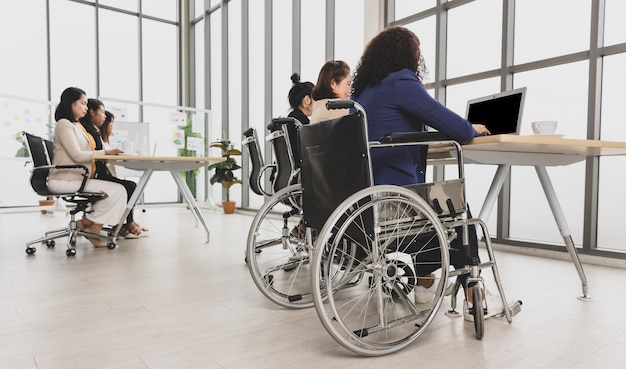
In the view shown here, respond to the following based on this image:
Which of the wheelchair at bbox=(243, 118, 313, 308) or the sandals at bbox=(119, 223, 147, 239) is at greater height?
the wheelchair at bbox=(243, 118, 313, 308)

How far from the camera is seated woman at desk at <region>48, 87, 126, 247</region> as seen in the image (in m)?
3.13

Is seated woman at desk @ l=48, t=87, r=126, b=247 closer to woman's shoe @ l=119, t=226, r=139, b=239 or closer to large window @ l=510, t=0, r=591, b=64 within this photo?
woman's shoe @ l=119, t=226, r=139, b=239

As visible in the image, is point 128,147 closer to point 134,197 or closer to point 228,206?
point 134,197

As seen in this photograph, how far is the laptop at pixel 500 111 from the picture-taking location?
1986 mm

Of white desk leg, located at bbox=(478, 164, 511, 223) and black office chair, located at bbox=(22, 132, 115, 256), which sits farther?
black office chair, located at bbox=(22, 132, 115, 256)

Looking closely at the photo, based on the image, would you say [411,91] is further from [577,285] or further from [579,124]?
[579,124]

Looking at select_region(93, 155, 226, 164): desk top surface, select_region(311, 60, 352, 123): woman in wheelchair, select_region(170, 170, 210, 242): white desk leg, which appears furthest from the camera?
select_region(170, 170, 210, 242): white desk leg

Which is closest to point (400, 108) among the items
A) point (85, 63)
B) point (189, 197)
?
point (189, 197)

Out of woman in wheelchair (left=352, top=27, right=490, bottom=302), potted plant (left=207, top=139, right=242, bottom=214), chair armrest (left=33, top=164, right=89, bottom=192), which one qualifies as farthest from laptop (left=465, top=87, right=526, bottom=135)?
potted plant (left=207, top=139, right=242, bottom=214)

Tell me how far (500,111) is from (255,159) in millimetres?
1523

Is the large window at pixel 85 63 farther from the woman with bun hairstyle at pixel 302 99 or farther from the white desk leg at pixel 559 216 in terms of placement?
the white desk leg at pixel 559 216

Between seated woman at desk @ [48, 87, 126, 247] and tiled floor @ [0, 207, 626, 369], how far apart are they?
60 cm

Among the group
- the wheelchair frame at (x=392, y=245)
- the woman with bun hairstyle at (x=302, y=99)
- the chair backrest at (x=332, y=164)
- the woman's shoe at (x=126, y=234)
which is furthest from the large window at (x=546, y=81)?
the woman's shoe at (x=126, y=234)

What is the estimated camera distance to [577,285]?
2.20 metres
